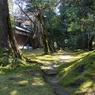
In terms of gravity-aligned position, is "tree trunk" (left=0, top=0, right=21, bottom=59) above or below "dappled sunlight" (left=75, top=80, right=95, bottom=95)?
above

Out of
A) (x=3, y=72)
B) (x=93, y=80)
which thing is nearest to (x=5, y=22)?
(x=3, y=72)

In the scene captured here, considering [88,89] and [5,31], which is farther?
[5,31]

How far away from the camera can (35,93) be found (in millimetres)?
2881

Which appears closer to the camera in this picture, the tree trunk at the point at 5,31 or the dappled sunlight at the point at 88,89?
the dappled sunlight at the point at 88,89

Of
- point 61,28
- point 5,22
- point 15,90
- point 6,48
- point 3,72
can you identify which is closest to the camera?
point 15,90

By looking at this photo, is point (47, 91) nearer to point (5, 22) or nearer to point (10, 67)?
point (10, 67)

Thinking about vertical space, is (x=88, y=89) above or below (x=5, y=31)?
below

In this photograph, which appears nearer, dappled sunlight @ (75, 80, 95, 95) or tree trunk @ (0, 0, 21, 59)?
dappled sunlight @ (75, 80, 95, 95)

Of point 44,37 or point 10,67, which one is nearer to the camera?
point 10,67

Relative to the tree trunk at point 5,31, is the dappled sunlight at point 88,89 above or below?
below

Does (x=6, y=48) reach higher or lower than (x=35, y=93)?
higher

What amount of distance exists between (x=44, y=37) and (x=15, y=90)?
892 cm

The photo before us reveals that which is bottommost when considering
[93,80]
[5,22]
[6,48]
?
[93,80]

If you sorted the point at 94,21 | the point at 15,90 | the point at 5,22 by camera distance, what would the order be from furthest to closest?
the point at 94,21
the point at 5,22
the point at 15,90
